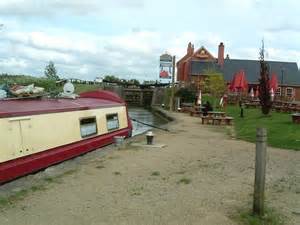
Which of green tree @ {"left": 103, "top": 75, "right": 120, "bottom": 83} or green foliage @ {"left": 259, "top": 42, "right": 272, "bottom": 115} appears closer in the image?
green foliage @ {"left": 259, "top": 42, "right": 272, "bottom": 115}

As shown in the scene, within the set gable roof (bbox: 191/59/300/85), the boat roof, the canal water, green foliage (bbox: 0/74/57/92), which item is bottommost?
the canal water

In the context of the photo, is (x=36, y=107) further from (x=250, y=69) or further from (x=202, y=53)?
(x=202, y=53)

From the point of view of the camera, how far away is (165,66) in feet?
173

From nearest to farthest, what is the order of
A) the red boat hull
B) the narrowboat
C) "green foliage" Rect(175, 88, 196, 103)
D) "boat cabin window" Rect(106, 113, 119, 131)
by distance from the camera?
1. the red boat hull
2. the narrowboat
3. "boat cabin window" Rect(106, 113, 119, 131)
4. "green foliage" Rect(175, 88, 196, 103)

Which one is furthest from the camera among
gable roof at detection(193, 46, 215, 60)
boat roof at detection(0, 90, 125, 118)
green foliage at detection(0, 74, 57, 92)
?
gable roof at detection(193, 46, 215, 60)

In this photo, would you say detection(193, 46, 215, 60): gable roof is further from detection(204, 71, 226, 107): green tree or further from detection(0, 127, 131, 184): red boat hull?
detection(0, 127, 131, 184): red boat hull

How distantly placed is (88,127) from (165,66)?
38608mm

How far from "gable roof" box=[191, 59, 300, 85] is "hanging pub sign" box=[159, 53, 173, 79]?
2023 centimetres

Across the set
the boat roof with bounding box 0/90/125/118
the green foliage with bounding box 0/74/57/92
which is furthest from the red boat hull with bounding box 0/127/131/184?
the green foliage with bounding box 0/74/57/92

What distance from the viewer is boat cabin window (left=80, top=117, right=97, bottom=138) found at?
550 inches

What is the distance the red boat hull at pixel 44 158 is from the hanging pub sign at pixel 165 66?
37.2m

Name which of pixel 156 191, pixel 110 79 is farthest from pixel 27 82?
pixel 110 79

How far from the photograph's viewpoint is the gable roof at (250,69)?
73.2 m

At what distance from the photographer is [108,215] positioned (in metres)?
6.78
